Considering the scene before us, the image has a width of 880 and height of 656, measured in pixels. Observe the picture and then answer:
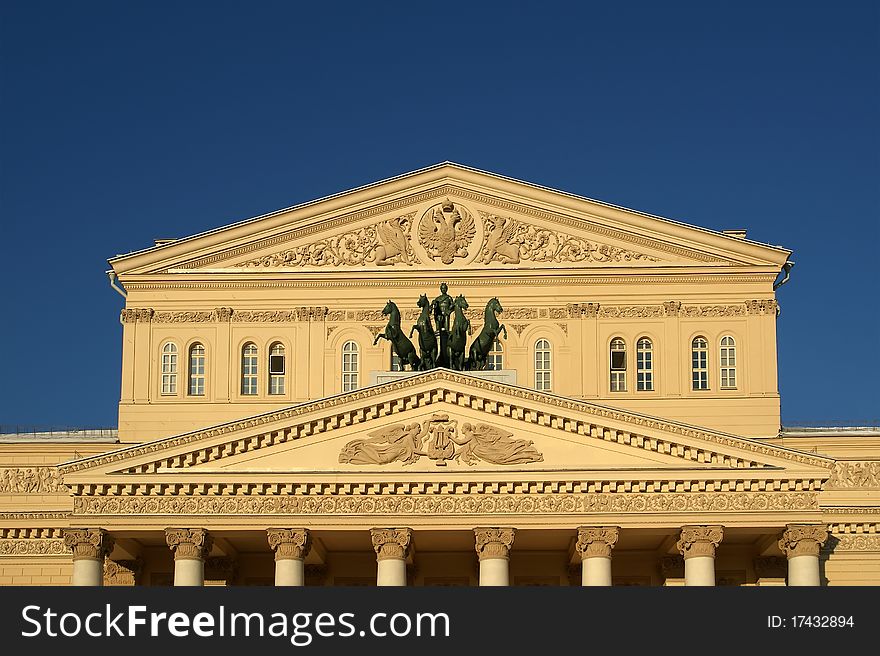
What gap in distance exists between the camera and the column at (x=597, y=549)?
59.3 m

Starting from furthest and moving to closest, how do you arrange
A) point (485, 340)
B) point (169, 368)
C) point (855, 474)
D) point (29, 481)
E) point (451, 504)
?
point (169, 368), point (29, 481), point (855, 474), point (485, 340), point (451, 504)

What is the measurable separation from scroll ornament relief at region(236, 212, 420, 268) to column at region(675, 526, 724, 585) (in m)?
18.2

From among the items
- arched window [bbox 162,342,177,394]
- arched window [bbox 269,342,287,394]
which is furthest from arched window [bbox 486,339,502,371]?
arched window [bbox 162,342,177,394]

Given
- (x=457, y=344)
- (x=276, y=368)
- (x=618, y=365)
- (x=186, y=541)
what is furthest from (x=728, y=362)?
(x=186, y=541)

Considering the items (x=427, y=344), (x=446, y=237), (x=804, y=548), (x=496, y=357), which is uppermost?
(x=446, y=237)

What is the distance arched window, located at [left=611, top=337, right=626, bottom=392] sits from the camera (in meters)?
71.9

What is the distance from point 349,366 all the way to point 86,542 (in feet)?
52.3

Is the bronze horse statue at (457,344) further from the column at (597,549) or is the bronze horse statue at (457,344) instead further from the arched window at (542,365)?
the arched window at (542,365)

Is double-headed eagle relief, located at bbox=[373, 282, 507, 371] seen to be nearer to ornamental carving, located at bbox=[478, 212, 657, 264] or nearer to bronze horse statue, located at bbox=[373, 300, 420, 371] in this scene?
bronze horse statue, located at bbox=[373, 300, 420, 371]

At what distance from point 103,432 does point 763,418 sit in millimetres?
24078

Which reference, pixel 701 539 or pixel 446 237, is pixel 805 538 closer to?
pixel 701 539

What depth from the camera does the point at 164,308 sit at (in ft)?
240

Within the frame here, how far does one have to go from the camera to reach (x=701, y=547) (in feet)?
194

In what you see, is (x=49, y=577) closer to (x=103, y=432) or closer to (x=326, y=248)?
(x=103, y=432)
